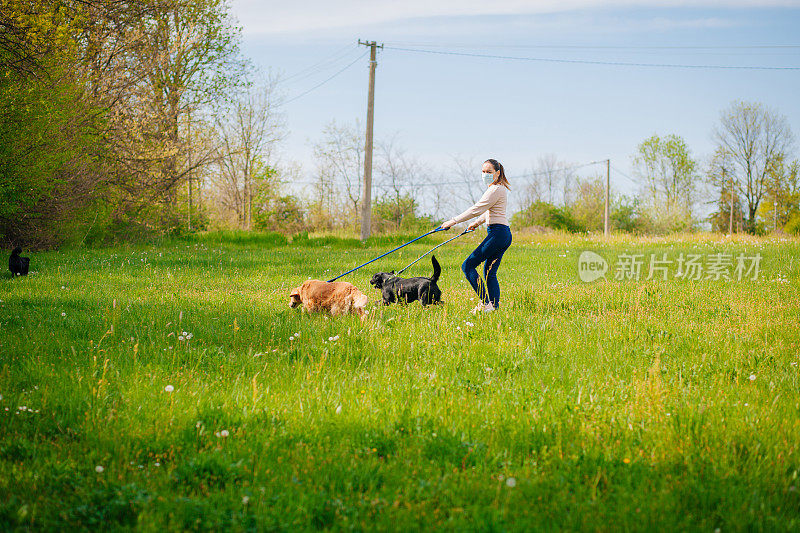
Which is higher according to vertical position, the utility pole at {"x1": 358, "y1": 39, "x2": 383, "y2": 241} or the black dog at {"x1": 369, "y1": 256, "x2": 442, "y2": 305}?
the utility pole at {"x1": 358, "y1": 39, "x2": 383, "y2": 241}

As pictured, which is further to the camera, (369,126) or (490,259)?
(369,126)

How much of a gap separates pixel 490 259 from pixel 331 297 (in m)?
2.44

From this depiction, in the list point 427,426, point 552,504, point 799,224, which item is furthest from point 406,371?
point 799,224

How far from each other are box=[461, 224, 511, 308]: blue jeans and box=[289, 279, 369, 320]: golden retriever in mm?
1808

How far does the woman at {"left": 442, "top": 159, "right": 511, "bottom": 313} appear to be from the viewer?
26.6 feet

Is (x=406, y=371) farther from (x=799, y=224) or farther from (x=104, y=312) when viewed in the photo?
(x=799, y=224)

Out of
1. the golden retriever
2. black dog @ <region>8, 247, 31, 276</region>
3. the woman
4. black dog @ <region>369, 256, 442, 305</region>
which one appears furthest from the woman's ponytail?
black dog @ <region>8, 247, 31, 276</region>

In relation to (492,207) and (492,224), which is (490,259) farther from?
(492,207)

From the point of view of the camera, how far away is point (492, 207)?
8.22 meters

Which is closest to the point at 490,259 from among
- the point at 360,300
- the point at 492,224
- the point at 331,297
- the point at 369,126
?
the point at 492,224

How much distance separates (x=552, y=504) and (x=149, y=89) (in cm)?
2550

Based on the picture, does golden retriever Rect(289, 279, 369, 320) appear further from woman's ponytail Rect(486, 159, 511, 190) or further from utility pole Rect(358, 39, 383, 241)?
utility pole Rect(358, 39, 383, 241)

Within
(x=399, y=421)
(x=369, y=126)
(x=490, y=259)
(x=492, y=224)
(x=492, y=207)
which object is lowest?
(x=399, y=421)

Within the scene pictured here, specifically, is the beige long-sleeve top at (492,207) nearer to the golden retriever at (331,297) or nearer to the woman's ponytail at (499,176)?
the woman's ponytail at (499,176)
